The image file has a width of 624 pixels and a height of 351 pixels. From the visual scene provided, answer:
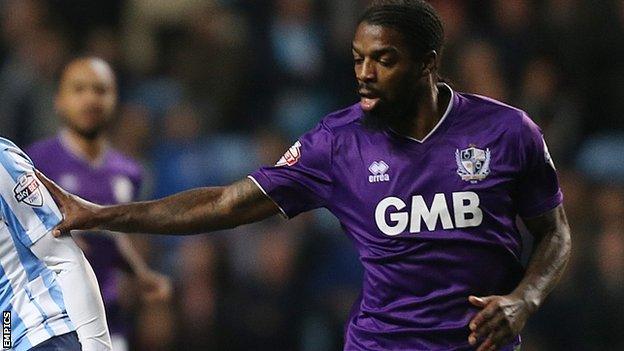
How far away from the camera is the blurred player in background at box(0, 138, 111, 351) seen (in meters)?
3.99

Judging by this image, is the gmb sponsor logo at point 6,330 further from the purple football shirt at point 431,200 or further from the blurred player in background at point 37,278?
the purple football shirt at point 431,200

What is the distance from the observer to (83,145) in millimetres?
6523

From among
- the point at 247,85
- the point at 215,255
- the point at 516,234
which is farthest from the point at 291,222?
the point at 516,234

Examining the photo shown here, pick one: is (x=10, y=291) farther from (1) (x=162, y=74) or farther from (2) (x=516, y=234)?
(1) (x=162, y=74)

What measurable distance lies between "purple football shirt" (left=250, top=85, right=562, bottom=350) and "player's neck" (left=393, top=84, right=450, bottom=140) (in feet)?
0.08

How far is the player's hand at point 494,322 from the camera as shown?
3.91m

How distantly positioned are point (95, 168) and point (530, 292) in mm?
3020

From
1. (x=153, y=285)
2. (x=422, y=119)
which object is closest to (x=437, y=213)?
(x=422, y=119)

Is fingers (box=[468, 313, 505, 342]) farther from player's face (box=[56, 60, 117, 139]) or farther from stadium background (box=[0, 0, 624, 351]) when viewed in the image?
stadium background (box=[0, 0, 624, 351])

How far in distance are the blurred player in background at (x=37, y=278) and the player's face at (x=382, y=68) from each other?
3.25ft

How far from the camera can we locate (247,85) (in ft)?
29.7

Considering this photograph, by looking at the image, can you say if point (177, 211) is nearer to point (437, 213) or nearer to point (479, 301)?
point (437, 213)

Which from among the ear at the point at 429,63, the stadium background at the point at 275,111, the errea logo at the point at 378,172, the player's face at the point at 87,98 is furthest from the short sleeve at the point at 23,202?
the stadium background at the point at 275,111

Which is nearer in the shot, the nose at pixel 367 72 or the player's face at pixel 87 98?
the nose at pixel 367 72
